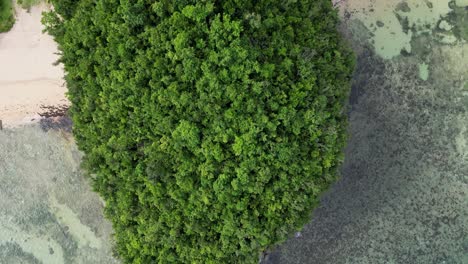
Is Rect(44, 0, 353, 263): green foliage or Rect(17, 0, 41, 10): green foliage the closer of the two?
Rect(44, 0, 353, 263): green foliage

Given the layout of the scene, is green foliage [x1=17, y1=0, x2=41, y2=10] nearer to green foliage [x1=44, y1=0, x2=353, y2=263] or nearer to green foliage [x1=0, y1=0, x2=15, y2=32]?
green foliage [x1=0, y1=0, x2=15, y2=32]

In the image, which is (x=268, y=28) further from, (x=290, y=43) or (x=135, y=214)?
(x=135, y=214)

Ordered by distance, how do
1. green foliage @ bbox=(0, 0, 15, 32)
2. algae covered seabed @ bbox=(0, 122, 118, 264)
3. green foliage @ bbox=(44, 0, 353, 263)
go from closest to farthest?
green foliage @ bbox=(44, 0, 353, 263)
green foliage @ bbox=(0, 0, 15, 32)
algae covered seabed @ bbox=(0, 122, 118, 264)

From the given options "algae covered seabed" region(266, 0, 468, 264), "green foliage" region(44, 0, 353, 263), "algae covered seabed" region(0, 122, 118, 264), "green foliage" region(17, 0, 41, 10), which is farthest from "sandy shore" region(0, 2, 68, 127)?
"algae covered seabed" region(266, 0, 468, 264)

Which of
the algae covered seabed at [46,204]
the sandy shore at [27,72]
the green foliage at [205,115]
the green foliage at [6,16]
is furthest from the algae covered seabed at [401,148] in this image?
the green foliage at [6,16]

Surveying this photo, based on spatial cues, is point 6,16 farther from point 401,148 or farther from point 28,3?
point 401,148
